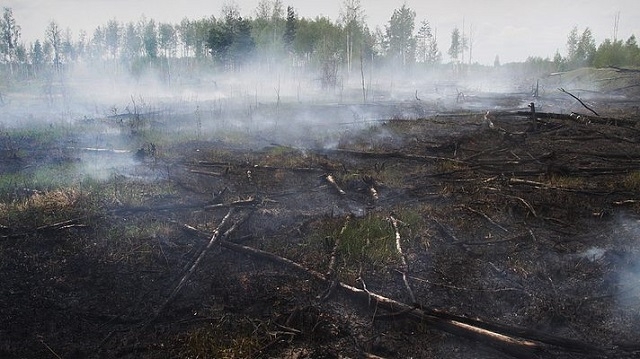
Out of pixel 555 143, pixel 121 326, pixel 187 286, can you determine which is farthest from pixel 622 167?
pixel 121 326

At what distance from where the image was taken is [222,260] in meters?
6.07

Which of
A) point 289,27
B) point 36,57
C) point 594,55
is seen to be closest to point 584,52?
point 594,55

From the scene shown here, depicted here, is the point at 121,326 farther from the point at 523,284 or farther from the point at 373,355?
the point at 523,284

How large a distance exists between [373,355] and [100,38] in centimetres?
9693

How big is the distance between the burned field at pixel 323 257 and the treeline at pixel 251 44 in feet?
61.0

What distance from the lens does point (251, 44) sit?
4047 centimetres

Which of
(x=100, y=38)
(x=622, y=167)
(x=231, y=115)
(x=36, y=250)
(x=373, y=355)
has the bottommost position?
(x=373, y=355)

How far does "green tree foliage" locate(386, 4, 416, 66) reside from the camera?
6297cm

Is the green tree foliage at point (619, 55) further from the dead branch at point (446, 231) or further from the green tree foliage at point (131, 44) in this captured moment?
the green tree foliage at point (131, 44)

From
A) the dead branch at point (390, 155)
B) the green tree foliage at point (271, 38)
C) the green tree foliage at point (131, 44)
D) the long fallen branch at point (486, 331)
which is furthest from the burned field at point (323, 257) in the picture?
the green tree foliage at point (131, 44)

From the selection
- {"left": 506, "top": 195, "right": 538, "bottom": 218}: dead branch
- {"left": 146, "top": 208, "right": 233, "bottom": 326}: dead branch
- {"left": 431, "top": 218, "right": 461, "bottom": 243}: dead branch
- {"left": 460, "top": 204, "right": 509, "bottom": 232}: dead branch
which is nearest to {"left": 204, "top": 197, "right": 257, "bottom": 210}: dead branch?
{"left": 146, "top": 208, "right": 233, "bottom": 326}: dead branch

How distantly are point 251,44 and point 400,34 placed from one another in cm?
3292

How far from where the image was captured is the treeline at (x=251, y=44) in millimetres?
40375

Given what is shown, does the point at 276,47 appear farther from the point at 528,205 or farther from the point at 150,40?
the point at 528,205
